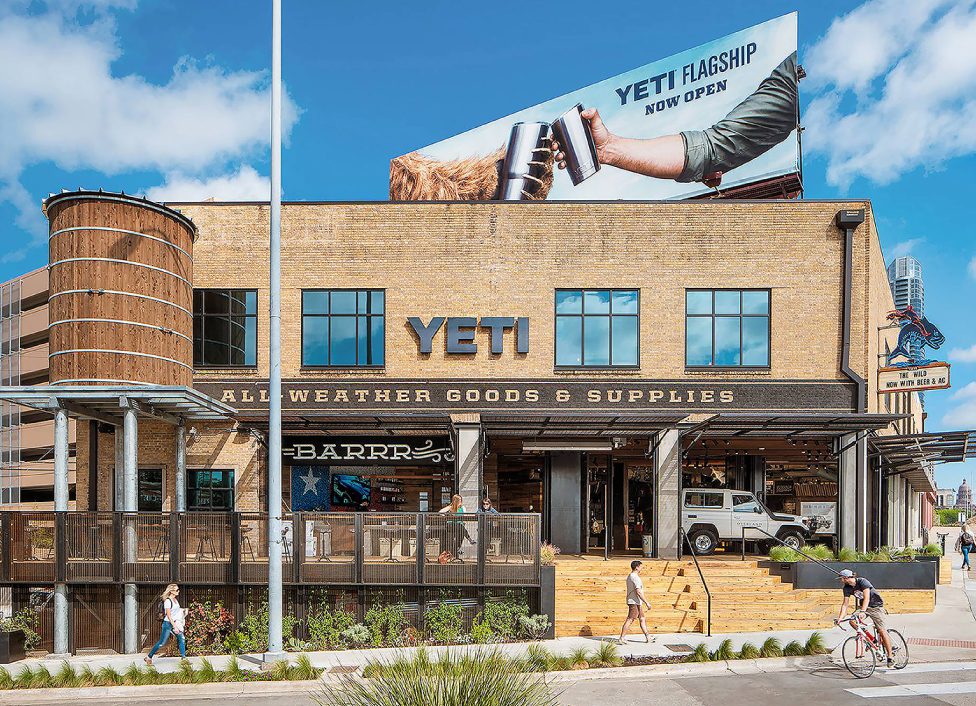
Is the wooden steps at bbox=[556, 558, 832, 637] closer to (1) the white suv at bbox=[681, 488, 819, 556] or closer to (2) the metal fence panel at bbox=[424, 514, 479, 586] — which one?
(2) the metal fence panel at bbox=[424, 514, 479, 586]

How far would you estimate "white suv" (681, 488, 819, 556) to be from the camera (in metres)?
25.1

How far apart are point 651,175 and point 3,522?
48140mm

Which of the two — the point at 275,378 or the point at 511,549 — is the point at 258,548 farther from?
the point at 511,549

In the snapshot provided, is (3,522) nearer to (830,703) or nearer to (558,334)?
(558,334)

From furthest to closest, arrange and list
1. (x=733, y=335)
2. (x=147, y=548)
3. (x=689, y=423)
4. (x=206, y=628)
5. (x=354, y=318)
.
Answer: (x=354, y=318) → (x=733, y=335) → (x=689, y=423) → (x=147, y=548) → (x=206, y=628)

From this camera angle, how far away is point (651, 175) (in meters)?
57.7

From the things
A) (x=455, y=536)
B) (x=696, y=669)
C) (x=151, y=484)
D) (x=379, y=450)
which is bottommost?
(x=696, y=669)

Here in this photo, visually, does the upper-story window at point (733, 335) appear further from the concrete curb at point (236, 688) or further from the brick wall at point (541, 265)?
the concrete curb at point (236, 688)

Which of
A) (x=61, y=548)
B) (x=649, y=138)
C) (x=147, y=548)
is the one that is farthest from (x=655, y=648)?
(x=649, y=138)

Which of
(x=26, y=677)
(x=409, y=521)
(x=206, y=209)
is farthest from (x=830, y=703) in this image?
(x=206, y=209)

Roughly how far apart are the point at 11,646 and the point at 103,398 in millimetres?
5509

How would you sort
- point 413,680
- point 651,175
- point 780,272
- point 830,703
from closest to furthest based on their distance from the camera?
point 413,680
point 830,703
point 780,272
point 651,175

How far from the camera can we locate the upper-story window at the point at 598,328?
1000 inches

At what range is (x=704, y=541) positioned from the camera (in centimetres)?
2508
